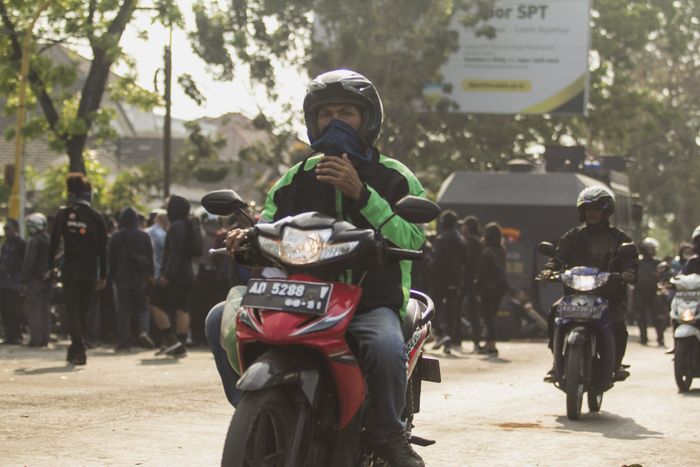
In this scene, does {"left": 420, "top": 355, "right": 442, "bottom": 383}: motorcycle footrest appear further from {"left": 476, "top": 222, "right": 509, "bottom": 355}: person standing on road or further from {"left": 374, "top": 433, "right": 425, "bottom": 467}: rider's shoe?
{"left": 476, "top": 222, "right": 509, "bottom": 355}: person standing on road

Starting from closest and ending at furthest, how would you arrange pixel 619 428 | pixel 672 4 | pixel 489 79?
pixel 619 428
pixel 489 79
pixel 672 4

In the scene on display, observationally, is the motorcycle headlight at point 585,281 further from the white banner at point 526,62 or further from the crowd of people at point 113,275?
the white banner at point 526,62

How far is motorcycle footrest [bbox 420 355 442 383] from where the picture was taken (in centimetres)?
701

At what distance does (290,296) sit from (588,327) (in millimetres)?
6065

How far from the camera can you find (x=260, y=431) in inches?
217

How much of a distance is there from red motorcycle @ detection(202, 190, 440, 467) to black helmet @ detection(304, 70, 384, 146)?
519mm

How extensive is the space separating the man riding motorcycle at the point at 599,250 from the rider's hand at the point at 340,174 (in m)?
5.69

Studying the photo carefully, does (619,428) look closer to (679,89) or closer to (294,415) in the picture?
(294,415)

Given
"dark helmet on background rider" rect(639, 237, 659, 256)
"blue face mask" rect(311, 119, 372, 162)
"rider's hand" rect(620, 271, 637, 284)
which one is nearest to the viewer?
"blue face mask" rect(311, 119, 372, 162)

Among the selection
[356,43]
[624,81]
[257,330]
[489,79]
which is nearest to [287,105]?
[356,43]

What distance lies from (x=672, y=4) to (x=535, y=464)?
40.3m

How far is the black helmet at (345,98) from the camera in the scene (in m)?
6.25

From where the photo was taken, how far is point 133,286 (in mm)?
17625

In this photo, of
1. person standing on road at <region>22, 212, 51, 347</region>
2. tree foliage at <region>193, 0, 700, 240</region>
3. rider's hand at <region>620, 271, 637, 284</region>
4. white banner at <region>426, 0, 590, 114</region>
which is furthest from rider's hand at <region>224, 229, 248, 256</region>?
white banner at <region>426, 0, 590, 114</region>
